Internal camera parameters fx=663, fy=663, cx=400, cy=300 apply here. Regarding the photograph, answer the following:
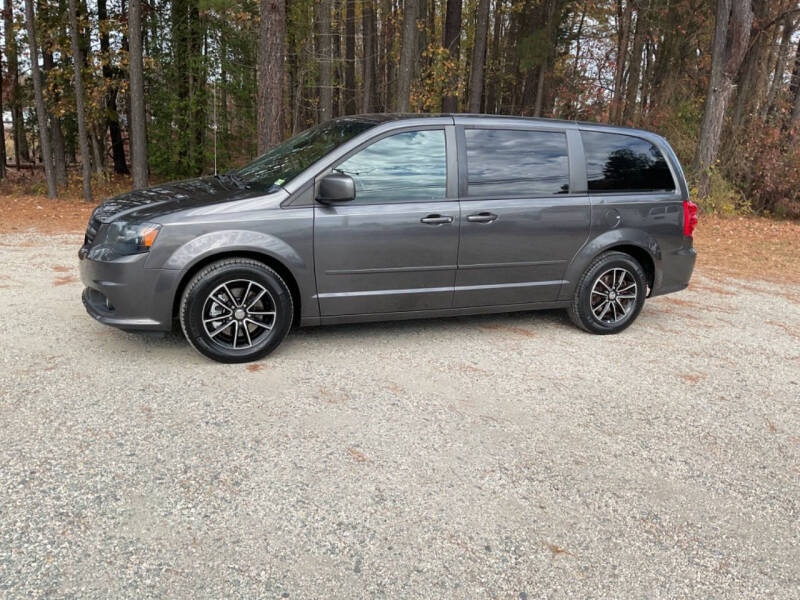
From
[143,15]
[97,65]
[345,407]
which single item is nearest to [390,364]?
[345,407]

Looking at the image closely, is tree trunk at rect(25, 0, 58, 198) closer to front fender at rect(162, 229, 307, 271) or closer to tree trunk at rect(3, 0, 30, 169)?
tree trunk at rect(3, 0, 30, 169)

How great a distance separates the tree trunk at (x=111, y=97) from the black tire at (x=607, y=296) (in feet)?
49.0

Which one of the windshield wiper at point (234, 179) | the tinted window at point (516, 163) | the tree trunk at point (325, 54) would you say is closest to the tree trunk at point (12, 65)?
the tree trunk at point (325, 54)

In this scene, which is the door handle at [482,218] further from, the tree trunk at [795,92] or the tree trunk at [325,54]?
the tree trunk at [795,92]

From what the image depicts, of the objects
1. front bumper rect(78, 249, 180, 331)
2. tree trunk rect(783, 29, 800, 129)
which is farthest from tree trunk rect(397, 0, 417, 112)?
front bumper rect(78, 249, 180, 331)

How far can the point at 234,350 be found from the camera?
16.2ft

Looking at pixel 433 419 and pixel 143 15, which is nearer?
pixel 433 419

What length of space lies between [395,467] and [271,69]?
9304 millimetres

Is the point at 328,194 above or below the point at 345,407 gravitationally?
above

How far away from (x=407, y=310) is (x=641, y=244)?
91.0 inches

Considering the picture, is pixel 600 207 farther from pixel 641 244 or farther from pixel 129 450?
pixel 129 450

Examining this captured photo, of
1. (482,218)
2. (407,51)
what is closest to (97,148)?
(407,51)

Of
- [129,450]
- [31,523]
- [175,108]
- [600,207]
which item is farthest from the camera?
[175,108]

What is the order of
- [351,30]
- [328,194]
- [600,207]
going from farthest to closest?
[351,30]
[600,207]
[328,194]
